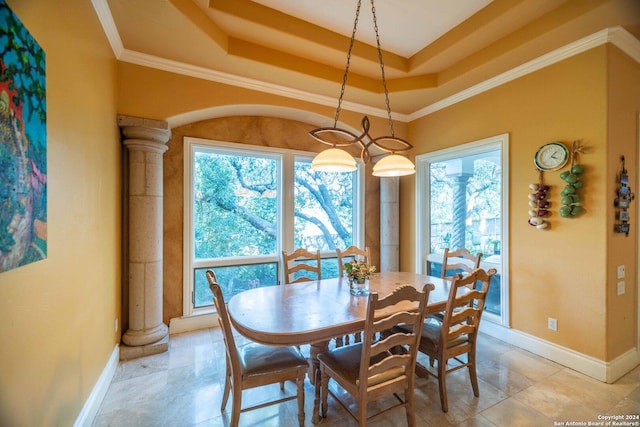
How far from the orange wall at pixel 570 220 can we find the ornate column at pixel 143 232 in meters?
3.71

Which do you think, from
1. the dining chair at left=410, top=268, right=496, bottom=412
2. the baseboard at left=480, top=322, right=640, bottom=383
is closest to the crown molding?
the dining chair at left=410, top=268, right=496, bottom=412

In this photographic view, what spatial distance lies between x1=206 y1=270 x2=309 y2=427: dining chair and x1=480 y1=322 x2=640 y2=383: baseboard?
2.50 meters

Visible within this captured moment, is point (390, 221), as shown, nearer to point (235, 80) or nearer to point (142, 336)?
point (235, 80)

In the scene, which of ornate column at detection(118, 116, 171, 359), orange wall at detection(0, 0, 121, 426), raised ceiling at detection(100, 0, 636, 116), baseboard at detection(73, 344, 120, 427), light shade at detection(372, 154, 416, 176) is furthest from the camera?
ornate column at detection(118, 116, 171, 359)

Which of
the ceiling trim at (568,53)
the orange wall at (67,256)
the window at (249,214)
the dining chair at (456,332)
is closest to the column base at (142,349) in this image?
the orange wall at (67,256)

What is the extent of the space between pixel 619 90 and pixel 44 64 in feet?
13.4

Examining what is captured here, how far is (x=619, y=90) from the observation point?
243 cm

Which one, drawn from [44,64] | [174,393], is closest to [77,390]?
[174,393]

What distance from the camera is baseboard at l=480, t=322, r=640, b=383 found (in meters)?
2.34

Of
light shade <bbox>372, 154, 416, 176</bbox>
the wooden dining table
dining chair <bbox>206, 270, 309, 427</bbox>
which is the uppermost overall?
light shade <bbox>372, 154, 416, 176</bbox>

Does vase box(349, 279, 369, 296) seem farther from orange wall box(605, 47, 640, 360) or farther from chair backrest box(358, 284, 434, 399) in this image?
orange wall box(605, 47, 640, 360)

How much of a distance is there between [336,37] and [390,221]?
102 inches

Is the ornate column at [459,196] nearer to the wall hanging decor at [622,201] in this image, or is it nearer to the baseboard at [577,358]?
the baseboard at [577,358]

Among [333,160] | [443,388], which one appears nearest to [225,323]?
[333,160]
